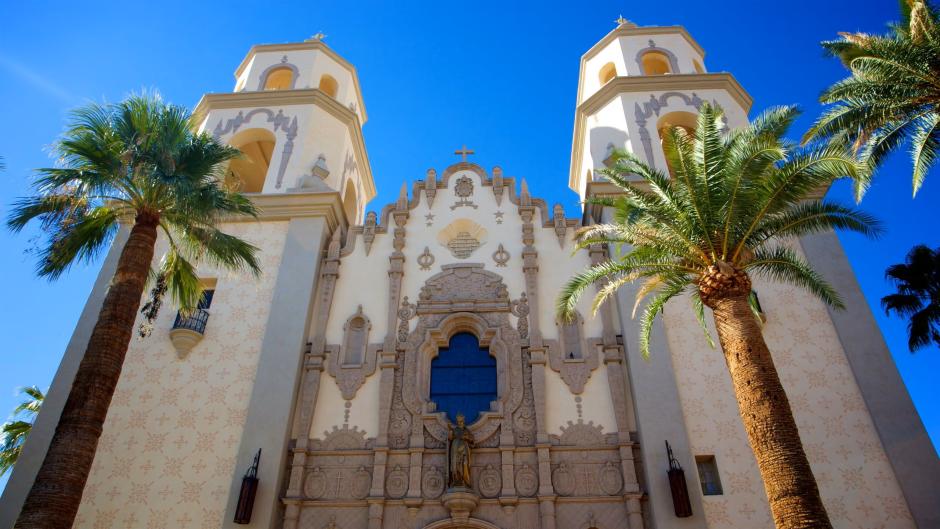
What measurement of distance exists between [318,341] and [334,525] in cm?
465

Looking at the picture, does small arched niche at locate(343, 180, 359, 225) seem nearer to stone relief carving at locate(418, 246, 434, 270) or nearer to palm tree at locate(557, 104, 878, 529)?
stone relief carving at locate(418, 246, 434, 270)

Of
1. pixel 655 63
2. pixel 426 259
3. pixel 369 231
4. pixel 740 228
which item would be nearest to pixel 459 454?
pixel 426 259

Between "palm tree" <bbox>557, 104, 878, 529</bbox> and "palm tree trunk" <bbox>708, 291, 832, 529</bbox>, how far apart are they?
0.02m

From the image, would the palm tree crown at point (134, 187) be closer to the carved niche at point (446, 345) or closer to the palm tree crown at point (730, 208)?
the carved niche at point (446, 345)

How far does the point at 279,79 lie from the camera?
24828 millimetres

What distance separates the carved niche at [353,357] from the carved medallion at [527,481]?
4377 mm

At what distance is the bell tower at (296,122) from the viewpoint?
2062 centimetres

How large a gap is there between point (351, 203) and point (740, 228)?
15.8 metres

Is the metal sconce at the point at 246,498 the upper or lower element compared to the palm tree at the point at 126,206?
lower

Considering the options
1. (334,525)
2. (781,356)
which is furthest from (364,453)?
(781,356)

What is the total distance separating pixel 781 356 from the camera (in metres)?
15.4

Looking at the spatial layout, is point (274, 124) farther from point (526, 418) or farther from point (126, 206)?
point (526, 418)

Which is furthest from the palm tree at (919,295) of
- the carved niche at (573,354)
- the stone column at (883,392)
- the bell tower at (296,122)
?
the bell tower at (296,122)

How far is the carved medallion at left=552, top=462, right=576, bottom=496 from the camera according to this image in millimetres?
13875
